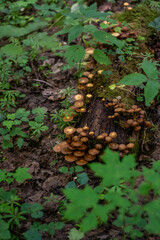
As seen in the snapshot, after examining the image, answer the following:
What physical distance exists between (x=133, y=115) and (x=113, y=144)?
33.0 inches

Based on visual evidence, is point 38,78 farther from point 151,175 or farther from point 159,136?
point 151,175

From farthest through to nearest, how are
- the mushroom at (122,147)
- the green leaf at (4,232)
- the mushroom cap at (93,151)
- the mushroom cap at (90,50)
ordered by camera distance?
1. the mushroom cap at (90,50)
2. the mushroom cap at (93,151)
3. the mushroom at (122,147)
4. the green leaf at (4,232)

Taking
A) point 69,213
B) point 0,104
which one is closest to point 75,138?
point 69,213

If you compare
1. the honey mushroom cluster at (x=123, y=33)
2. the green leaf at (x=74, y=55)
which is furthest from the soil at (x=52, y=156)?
the honey mushroom cluster at (x=123, y=33)

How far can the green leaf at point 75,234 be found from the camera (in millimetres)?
2898

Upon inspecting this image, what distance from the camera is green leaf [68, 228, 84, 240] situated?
2898mm

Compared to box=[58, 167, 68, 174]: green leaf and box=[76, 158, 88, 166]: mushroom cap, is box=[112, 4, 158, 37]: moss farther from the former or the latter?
box=[58, 167, 68, 174]: green leaf

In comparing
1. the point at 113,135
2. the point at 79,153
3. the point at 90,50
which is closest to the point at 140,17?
the point at 90,50

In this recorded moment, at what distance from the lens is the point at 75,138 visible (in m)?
3.94

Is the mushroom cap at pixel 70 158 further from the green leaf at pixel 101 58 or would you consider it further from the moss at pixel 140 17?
the moss at pixel 140 17

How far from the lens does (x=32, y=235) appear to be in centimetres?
287

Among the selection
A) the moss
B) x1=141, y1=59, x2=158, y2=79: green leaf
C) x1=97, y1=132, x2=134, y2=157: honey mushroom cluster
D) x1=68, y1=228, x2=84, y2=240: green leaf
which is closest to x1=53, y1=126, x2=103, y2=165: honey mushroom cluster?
x1=97, y1=132, x2=134, y2=157: honey mushroom cluster

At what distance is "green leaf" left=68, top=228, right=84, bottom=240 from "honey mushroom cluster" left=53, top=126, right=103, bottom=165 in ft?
3.83

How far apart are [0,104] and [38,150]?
171 centimetres
